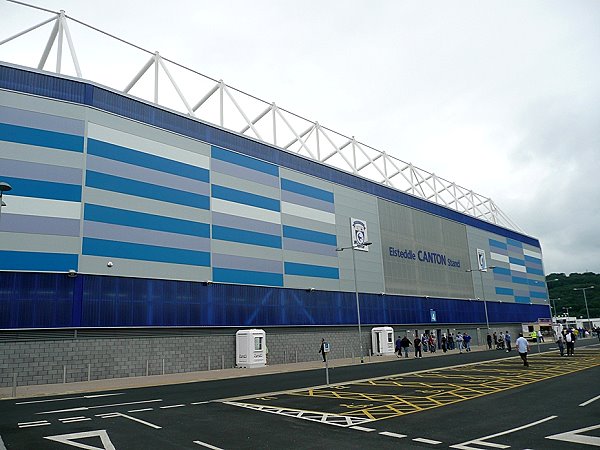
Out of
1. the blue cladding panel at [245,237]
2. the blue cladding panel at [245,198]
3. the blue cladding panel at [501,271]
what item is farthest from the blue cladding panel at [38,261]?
the blue cladding panel at [501,271]

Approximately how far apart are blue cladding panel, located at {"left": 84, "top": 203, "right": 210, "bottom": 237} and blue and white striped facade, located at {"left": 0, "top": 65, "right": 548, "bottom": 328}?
0.09 metres

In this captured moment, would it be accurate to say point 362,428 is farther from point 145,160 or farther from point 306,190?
point 306,190

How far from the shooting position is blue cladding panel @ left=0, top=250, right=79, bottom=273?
26.3 metres

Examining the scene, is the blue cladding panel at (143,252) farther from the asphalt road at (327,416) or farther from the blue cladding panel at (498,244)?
the blue cladding panel at (498,244)

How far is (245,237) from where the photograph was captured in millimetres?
38156

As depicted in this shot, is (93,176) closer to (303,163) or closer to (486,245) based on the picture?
(303,163)

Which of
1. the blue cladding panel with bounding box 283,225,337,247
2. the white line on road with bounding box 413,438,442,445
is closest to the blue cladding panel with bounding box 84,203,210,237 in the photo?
the blue cladding panel with bounding box 283,225,337,247

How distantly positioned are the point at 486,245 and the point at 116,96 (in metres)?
59.3

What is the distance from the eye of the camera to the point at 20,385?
25266mm

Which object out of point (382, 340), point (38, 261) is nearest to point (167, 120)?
point (38, 261)

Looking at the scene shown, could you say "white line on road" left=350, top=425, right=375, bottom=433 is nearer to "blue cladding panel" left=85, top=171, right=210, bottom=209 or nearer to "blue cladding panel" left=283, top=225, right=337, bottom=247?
"blue cladding panel" left=85, top=171, right=210, bottom=209

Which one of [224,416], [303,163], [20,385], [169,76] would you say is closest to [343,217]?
[303,163]

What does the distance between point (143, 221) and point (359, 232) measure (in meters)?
24.0

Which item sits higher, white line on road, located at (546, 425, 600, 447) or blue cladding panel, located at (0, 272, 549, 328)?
blue cladding panel, located at (0, 272, 549, 328)
